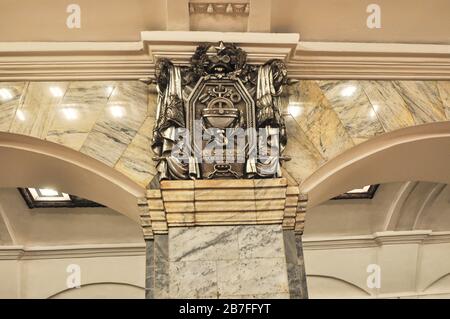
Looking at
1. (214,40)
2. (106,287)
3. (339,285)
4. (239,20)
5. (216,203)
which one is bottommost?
(216,203)

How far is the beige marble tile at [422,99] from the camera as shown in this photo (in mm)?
4766

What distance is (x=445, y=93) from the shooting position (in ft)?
16.3

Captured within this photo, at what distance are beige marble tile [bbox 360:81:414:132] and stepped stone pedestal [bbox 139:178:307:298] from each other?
101cm

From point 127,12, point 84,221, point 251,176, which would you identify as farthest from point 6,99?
point 84,221

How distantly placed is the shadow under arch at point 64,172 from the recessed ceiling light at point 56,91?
45 cm

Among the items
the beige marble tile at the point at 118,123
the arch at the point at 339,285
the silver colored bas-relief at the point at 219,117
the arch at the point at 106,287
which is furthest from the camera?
the arch at the point at 339,285

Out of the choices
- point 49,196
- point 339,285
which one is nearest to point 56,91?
point 49,196

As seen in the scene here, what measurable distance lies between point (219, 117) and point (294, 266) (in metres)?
1.20

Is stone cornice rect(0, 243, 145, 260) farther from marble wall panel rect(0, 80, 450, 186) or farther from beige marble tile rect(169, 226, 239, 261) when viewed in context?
beige marble tile rect(169, 226, 239, 261)

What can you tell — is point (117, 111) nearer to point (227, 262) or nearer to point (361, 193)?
point (227, 262)

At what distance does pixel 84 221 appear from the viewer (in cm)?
823

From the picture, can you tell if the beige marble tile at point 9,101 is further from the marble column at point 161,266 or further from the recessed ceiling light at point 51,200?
the recessed ceiling light at point 51,200

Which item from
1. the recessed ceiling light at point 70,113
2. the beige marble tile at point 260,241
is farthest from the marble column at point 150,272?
the recessed ceiling light at point 70,113

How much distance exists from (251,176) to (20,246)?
5143mm
